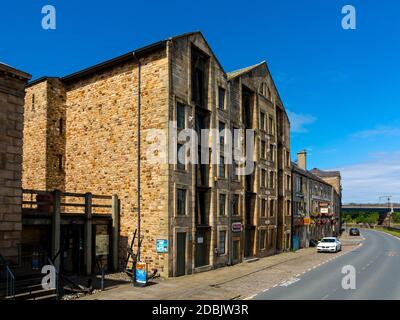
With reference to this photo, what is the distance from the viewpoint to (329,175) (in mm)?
99375

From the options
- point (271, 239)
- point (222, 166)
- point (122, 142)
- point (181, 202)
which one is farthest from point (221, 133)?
point (271, 239)

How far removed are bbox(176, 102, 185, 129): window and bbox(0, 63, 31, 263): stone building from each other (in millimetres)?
10305

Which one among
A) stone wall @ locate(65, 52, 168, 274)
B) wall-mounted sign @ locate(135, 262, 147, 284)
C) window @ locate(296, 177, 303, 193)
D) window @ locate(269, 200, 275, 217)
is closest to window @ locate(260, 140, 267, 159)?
window @ locate(269, 200, 275, 217)

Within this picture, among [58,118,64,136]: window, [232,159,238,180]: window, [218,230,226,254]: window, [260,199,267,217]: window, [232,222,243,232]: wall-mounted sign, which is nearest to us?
[218,230,226,254]: window

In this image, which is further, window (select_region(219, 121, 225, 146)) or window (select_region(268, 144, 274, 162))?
window (select_region(268, 144, 274, 162))

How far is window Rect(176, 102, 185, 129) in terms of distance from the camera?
26.2 metres

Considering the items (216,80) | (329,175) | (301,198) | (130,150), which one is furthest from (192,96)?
(329,175)

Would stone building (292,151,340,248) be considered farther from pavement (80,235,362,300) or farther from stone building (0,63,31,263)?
stone building (0,63,31,263)

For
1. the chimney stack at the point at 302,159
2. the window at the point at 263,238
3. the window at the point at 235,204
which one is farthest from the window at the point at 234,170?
the chimney stack at the point at 302,159

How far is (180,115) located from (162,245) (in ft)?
27.7

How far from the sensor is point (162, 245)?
24.2 meters

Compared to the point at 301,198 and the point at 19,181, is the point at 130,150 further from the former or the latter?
the point at 301,198

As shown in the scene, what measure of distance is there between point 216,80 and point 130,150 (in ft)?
29.1

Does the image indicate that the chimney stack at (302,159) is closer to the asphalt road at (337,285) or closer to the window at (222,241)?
the asphalt road at (337,285)
